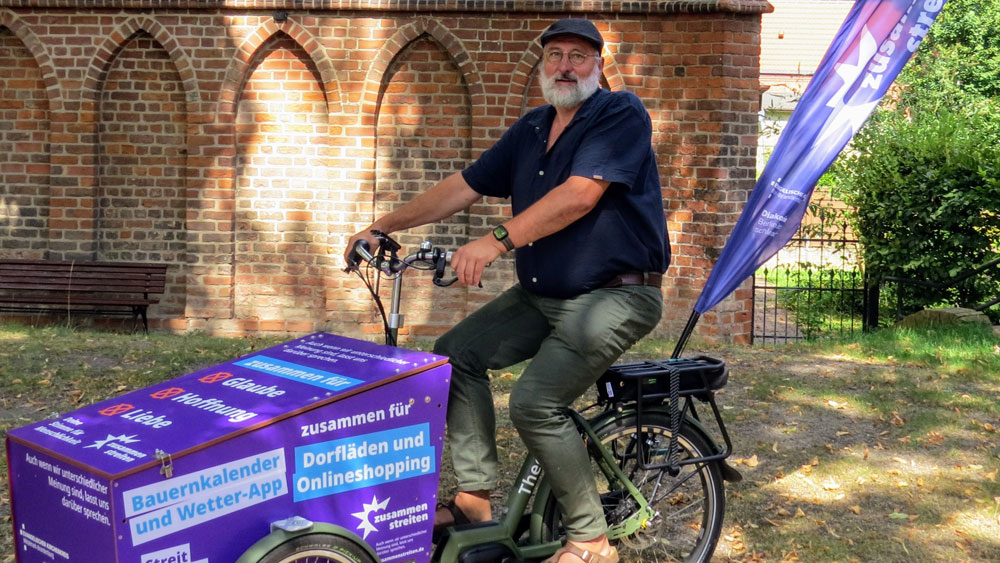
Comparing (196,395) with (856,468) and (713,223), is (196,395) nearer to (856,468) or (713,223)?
(856,468)

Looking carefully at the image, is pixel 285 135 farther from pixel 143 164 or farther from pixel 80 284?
pixel 80 284

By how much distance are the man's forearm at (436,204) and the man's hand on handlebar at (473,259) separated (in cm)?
62

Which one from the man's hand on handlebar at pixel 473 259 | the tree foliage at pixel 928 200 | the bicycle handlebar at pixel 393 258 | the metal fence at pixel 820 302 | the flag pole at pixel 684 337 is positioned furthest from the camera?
the metal fence at pixel 820 302

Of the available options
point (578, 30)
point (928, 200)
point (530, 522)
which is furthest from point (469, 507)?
point (928, 200)

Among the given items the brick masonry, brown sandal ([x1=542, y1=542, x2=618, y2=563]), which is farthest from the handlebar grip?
the brick masonry

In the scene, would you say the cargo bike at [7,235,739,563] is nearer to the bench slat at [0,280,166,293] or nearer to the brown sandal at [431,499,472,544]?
the brown sandal at [431,499,472,544]

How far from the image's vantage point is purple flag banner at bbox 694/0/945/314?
511 centimetres

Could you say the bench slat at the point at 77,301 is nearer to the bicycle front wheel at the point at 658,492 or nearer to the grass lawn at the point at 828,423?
the grass lawn at the point at 828,423

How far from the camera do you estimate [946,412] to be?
22.5 feet

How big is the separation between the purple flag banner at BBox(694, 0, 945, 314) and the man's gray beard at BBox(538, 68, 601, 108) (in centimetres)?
145

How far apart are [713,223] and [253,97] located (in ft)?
15.7

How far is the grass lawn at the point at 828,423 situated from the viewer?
4812 millimetres

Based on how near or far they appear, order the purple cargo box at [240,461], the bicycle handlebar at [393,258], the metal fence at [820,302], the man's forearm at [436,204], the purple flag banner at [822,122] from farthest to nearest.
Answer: the metal fence at [820,302] → the purple flag banner at [822,122] → the man's forearm at [436,204] → the bicycle handlebar at [393,258] → the purple cargo box at [240,461]

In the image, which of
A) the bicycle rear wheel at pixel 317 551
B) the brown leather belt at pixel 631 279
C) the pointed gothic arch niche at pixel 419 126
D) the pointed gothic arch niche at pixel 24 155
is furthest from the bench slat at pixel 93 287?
the bicycle rear wheel at pixel 317 551
